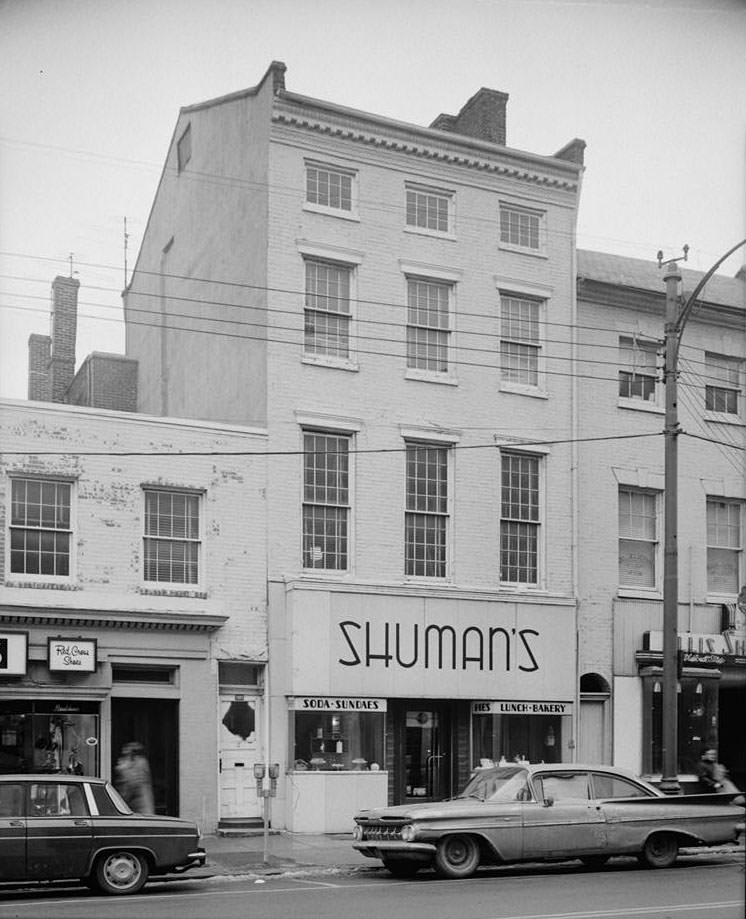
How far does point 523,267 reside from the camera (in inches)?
1110

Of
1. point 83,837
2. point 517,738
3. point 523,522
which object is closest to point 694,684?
point 517,738

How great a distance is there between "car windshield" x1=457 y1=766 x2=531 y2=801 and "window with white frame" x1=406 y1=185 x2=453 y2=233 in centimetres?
1201

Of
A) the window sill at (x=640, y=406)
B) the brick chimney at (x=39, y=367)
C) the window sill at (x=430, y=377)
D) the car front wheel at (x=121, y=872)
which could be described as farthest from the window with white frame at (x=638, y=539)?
the brick chimney at (x=39, y=367)

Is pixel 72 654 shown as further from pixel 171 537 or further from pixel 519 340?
pixel 519 340

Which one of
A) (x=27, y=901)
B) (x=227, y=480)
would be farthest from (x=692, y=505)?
(x=27, y=901)

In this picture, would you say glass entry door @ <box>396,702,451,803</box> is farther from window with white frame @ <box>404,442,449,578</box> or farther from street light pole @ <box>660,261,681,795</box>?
street light pole @ <box>660,261,681,795</box>

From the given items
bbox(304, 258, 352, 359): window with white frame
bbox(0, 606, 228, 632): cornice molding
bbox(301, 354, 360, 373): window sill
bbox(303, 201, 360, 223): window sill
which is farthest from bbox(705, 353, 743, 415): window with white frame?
bbox(0, 606, 228, 632): cornice molding

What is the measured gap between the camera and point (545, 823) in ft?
59.7

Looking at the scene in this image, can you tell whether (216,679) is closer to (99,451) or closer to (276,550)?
(276,550)

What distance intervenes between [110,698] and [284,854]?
416 cm

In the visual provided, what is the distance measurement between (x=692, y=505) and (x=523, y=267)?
6333 mm

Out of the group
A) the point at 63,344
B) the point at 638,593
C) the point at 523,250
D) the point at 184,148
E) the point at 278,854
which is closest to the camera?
the point at 278,854

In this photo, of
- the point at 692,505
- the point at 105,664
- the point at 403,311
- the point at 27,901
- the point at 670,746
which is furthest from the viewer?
the point at 692,505

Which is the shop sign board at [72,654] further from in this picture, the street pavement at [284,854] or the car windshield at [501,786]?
the car windshield at [501,786]
